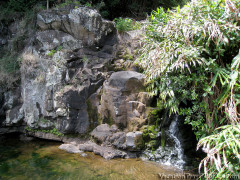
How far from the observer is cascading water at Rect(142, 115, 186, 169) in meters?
4.98

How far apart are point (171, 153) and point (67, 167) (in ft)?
8.83

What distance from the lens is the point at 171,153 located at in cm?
512

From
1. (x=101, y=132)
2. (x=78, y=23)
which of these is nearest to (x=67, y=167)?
(x=101, y=132)

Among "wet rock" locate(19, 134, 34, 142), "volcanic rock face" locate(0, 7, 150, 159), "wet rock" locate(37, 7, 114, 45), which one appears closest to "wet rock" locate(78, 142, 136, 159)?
"volcanic rock face" locate(0, 7, 150, 159)

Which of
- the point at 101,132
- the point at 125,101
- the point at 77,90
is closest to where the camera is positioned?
the point at 101,132

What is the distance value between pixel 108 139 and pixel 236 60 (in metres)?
3.74

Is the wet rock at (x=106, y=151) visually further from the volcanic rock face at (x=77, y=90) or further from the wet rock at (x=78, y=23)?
the wet rock at (x=78, y=23)

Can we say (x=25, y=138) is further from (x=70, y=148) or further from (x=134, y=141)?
(x=134, y=141)

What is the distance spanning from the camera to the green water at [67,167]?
429cm

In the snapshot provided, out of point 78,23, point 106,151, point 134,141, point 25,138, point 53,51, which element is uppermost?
point 78,23

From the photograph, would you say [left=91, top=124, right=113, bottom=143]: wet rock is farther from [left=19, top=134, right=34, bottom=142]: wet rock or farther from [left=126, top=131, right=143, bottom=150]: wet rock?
[left=19, top=134, right=34, bottom=142]: wet rock

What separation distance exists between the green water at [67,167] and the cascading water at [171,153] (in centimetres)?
28

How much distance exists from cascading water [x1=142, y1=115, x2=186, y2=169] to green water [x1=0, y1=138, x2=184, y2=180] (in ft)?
0.92

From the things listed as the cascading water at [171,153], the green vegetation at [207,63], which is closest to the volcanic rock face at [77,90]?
the cascading water at [171,153]
